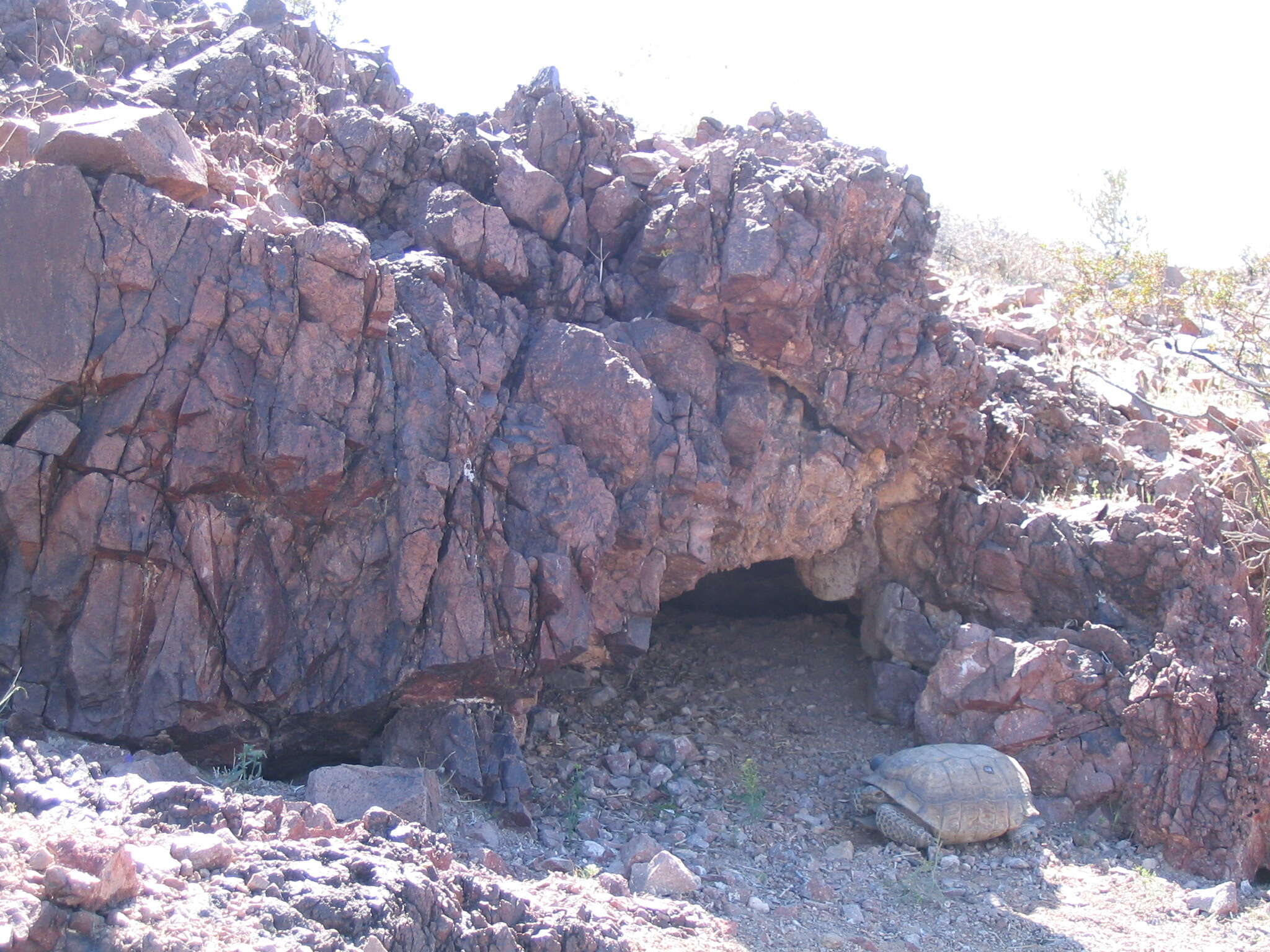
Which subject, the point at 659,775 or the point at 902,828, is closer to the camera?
the point at 902,828

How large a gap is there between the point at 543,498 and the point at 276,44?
539 centimetres

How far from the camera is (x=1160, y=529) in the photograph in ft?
24.2

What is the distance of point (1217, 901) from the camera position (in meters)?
5.77

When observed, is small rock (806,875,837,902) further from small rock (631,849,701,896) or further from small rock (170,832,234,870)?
small rock (170,832,234,870)

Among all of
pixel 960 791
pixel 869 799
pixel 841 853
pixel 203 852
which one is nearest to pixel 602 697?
pixel 869 799

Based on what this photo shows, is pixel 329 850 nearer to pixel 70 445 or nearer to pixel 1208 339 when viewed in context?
pixel 70 445

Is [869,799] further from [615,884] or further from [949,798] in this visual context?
[615,884]

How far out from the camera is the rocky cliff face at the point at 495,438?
5281mm

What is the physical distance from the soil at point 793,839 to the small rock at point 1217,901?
5cm

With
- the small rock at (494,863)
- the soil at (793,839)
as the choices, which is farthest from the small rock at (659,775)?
the small rock at (494,863)

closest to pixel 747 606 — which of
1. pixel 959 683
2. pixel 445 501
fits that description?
pixel 959 683

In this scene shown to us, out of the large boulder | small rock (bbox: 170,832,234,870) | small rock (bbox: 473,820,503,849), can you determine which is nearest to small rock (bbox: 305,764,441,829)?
small rock (bbox: 473,820,503,849)

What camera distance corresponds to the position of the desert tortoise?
6.06 metres

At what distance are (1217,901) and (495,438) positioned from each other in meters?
4.96
